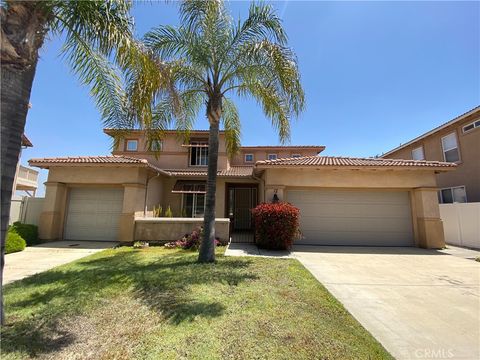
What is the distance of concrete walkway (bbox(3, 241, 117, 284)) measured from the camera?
8.25m

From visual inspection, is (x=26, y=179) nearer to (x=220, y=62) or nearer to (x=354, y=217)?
(x=220, y=62)

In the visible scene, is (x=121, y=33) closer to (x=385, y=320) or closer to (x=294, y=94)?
(x=294, y=94)

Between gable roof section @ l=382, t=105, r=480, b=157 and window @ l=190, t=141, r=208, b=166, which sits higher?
gable roof section @ l=382, t=105, r=480, b=157

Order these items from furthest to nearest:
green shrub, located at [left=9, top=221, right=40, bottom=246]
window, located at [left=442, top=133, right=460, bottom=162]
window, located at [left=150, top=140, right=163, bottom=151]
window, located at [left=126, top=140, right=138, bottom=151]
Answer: window, located at [left=126, top=140, right=138, bottom=151], window, located at [left=442, top=133, right=460, bottom=162], green shrub, located at [left=9, top=221, right=40, bottom=246], window, located at [left=150, top=140, right=163, bottom=151]

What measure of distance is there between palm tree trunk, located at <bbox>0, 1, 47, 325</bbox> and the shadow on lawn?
2.77ft

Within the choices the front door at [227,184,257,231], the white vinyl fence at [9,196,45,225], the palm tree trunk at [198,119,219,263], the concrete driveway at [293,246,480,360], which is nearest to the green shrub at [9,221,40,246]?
the white vinyl fence at [9,196,45,225]

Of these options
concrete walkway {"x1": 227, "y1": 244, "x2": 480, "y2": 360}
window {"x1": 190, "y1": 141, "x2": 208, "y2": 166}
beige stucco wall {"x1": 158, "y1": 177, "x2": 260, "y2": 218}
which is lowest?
concrete walkway {"x1": 227, "y1": 244, "x2": 480, "y2": 360}

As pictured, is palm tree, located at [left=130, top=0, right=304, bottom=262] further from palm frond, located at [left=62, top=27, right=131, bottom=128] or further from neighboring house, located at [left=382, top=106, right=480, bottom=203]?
neighboring house, located at [left=382, top=106, right=480, bottom=203]

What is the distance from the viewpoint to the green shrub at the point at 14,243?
11.1 meters

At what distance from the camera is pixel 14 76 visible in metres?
4.25

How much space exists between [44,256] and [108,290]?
665 cm

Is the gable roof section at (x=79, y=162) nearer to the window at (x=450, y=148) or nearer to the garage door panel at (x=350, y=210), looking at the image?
the garage door panel at (x=350, y=210)

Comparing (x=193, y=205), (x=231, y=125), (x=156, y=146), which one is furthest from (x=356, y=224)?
(x=156, y=146)

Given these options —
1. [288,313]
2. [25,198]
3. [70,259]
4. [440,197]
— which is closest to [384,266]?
[288,313]
